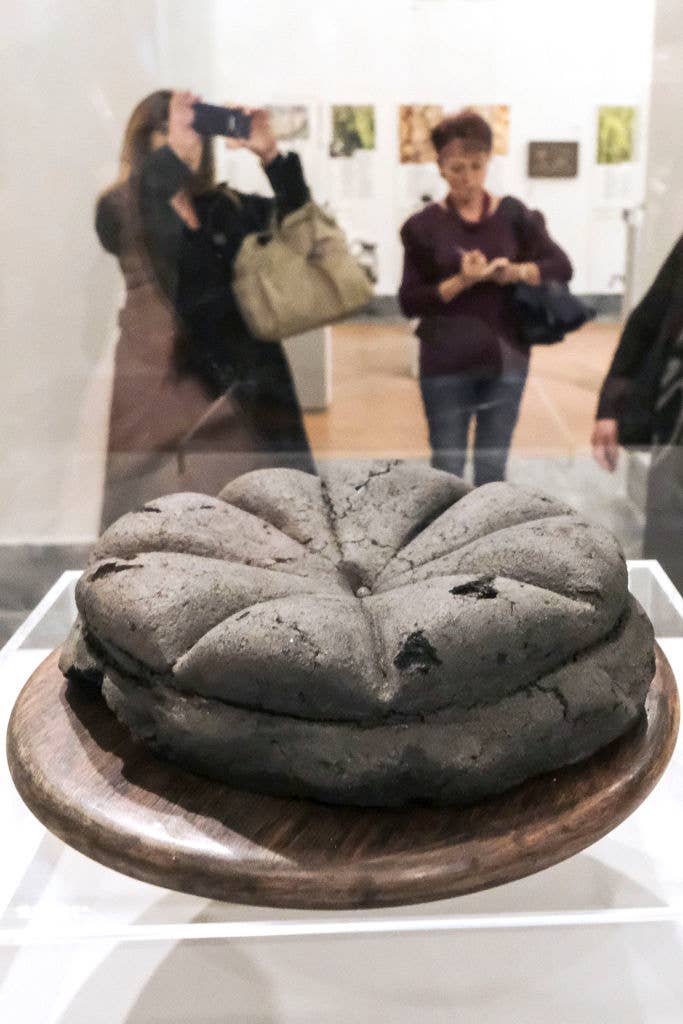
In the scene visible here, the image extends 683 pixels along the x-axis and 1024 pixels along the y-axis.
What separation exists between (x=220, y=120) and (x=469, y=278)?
2.59 feet

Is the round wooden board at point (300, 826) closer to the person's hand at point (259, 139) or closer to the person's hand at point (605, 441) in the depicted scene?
the person's hand at point (259, 139)

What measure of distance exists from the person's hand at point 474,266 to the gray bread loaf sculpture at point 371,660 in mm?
1453

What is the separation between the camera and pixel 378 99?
2684 mm

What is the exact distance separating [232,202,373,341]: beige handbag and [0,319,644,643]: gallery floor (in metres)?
0.12

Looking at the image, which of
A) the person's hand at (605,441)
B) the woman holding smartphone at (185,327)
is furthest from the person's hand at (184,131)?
the person's hand at (605,441)

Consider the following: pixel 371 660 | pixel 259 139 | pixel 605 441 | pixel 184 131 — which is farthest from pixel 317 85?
pixel 371 660

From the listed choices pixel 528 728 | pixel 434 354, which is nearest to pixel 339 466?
pixel 528 728

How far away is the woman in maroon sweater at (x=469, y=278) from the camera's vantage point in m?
2.64

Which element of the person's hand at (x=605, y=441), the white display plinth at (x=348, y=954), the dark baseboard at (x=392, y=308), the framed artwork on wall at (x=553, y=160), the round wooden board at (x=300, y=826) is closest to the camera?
the round wooden board at (x=300, y=826)

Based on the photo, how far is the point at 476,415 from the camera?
293 centimetres

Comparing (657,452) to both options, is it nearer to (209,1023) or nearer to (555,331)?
(555,331)

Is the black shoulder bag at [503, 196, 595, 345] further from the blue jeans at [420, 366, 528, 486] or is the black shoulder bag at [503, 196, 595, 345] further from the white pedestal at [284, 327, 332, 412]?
the white pedestal at [284, 327, 332, 412]

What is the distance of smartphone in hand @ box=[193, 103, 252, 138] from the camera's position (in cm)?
265

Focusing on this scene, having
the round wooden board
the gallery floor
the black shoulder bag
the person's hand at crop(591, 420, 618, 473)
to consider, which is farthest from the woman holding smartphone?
the round wooden board
